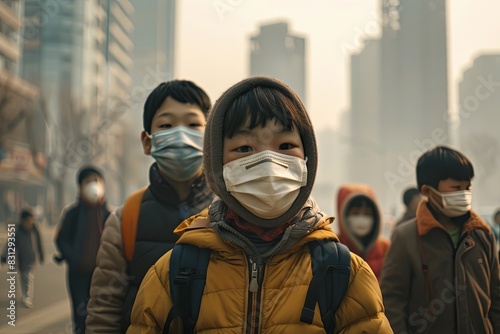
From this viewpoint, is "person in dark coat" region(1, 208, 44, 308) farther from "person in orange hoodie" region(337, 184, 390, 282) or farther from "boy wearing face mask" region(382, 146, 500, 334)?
"boy wearing face mask" region(382, 146, 500, 334)

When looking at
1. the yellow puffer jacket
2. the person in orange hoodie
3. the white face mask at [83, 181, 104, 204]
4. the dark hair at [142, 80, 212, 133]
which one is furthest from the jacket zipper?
the white face mask at [83, 181, 104, 204]

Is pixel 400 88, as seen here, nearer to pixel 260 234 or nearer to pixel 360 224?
pixel 360 224

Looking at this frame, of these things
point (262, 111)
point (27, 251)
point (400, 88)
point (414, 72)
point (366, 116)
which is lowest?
point (27, 251)

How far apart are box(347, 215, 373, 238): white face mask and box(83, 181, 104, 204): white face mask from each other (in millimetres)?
2685

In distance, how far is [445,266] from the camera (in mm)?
2916

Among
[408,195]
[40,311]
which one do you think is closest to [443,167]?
[408,195]

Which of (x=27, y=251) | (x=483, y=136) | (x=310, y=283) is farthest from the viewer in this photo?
(x=483, y=136)

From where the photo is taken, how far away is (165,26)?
36.3m

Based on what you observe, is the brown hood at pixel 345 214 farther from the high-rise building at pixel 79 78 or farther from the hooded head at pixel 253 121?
the high-rise building at pixel 79 78

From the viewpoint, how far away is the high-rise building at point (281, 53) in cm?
3764

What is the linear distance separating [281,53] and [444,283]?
36.5 metres

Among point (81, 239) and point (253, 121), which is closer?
point (253, 121)

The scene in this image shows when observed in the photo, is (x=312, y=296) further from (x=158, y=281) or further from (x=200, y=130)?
(x=200, y=130)

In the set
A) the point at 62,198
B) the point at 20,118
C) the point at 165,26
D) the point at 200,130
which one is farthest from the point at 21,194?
the point at 200,130
